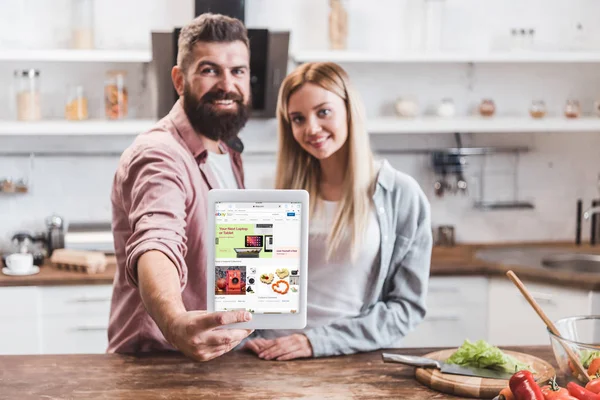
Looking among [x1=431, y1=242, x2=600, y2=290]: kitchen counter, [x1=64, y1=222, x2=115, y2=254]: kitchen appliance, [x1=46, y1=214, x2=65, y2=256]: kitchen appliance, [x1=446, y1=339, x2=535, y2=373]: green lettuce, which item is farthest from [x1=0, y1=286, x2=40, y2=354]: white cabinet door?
[x1=446, y1=339, x2=535, y2=373]: green lettuce

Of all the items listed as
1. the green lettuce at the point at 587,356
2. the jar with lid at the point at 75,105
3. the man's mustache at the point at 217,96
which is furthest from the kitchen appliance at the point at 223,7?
the green lettuce at the point at 587,356

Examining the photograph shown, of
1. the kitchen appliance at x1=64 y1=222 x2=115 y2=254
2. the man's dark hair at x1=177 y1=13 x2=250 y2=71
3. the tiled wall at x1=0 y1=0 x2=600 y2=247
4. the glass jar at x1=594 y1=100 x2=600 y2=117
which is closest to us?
the man's dark hair at x1=177 y1=13 x2=250 y2=71

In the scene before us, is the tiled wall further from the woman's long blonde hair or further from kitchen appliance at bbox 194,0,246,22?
the woman's long blonde hair

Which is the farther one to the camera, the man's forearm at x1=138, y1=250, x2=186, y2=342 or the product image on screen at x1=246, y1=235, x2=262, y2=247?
the product image on screen at x1=246, y1=235, x2=262, y2=247

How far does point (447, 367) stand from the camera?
1.85 metres

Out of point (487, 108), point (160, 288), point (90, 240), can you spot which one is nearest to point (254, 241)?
point (160, 288)

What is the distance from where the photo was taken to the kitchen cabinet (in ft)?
10.6

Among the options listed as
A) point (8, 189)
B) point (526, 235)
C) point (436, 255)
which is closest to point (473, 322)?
point (436, 255)

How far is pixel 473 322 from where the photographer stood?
344cm

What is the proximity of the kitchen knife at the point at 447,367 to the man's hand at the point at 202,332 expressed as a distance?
42cm

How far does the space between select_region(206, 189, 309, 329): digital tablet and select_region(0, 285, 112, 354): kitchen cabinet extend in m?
1.58

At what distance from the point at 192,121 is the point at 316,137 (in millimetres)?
323

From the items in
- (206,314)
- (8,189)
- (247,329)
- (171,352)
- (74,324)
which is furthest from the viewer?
(8,189)

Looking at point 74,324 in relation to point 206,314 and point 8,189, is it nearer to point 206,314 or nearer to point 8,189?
point 8,189
